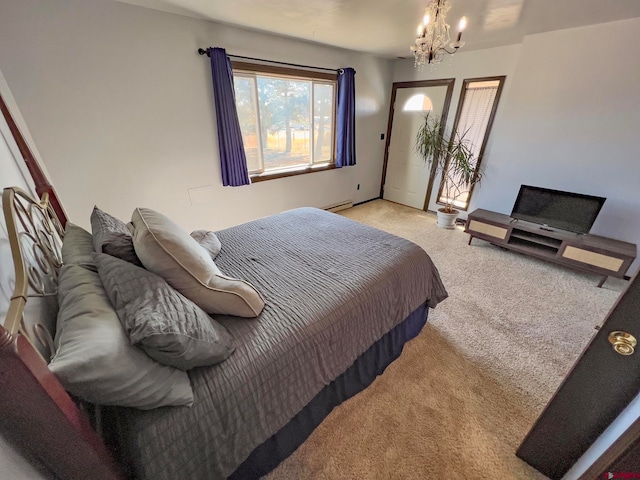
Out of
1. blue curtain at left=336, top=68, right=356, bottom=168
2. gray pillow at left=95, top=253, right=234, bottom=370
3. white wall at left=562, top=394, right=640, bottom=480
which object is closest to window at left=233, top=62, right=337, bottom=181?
blue curtain at left=336, top=68, right=356, bottom=168

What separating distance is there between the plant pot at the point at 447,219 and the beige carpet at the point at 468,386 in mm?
1153

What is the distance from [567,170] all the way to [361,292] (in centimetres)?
295

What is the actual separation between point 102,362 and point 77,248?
2.33ft

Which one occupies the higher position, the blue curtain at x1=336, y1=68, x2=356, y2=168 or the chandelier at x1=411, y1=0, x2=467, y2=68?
the chandelier at x1=411, y1=0, x2=467, y2=68

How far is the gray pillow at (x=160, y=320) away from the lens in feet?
2.46

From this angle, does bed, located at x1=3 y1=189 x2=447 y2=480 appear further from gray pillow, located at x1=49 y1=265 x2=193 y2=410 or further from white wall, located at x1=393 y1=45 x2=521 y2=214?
white wall, located at x1=393 y1=45 x2=521 y2=214

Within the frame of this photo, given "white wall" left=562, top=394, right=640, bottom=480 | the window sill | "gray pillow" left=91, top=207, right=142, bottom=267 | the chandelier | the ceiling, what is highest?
the ceiling

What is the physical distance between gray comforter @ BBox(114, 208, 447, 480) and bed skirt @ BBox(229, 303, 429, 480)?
0.11m

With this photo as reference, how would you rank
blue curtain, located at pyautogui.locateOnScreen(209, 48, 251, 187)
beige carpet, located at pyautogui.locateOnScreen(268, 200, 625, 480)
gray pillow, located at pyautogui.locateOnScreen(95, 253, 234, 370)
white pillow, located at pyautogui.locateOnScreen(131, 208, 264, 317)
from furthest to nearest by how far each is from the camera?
blue curtain, located at pyautogui.locateOnScreen(209, 48, 251, 187), beige carpet, located at pyautogui.locateOnScreen(268, 200, 625, 480), white pillow, located at pyautogui.locateOnScreen(131, 208, 264, 317), gray pillow, located at pyautogui.locateOnScreen(95, 253, 234, 370)

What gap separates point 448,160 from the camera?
147 inches

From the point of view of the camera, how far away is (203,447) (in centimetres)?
82

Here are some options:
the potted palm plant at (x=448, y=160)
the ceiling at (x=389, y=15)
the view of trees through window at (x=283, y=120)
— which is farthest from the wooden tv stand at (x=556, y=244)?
the view of trees through window at (x=283, y=120)

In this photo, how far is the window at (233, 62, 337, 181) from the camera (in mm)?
2887

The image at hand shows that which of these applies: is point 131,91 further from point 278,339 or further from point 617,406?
point 617,406
